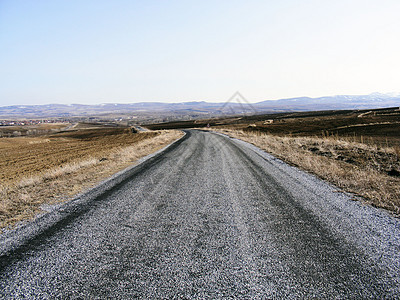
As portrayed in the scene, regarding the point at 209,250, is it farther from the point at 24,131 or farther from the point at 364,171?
the point at 24,131

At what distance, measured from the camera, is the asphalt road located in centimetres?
298

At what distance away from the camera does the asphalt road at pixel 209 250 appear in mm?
2982

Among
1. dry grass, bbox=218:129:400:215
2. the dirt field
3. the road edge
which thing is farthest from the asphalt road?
the dirt field

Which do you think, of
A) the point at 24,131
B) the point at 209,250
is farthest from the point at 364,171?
the point at 24,131

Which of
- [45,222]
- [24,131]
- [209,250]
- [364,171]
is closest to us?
[209,250]

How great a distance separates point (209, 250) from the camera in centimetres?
385

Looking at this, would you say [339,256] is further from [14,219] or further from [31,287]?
[14,219]

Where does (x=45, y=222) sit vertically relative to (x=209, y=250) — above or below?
above

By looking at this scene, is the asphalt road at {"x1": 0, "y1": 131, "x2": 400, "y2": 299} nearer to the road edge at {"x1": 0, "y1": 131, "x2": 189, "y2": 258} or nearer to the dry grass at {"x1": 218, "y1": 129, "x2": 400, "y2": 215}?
the road edge at {"x1": 0, "y1": 131, "x2": 189, "y2": 258}

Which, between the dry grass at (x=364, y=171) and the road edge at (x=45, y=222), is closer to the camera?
the road edge at (x=45, y=222)

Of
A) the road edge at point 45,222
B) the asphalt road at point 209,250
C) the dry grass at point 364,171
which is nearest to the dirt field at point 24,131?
the road edge at point 45,222

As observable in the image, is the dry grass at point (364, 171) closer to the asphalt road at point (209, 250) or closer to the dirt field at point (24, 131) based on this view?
the asphalt road at point (209, 250)

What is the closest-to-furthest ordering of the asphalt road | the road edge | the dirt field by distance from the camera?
the asphalt road < the road edge < the dirt field

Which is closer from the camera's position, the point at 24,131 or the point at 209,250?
the point at 209,250
